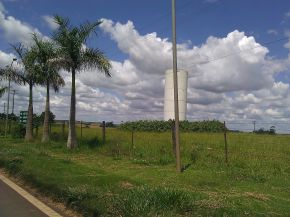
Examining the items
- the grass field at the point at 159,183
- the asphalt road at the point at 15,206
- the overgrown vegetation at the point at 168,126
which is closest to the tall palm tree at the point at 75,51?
the grass field at the point at 159,183

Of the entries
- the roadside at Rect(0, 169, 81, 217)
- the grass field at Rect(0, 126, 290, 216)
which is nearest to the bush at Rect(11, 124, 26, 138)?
the grass field at Rect(0, 126, 290, 216)

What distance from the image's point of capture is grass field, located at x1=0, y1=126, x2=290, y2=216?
923 cm

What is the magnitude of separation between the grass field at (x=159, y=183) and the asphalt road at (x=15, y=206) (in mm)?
704

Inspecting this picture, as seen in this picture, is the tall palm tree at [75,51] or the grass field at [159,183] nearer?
the grass field at [159,183]

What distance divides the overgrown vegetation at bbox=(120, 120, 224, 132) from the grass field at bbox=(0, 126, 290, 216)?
142 ft

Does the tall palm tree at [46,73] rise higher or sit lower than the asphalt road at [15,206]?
higher

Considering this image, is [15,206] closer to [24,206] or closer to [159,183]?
[24,206]

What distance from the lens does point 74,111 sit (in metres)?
26.8

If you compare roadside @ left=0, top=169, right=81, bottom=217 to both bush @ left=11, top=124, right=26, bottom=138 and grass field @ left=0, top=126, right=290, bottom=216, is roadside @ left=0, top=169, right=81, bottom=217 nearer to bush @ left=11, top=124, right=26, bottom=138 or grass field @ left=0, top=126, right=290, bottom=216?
grass field @ left=0, top=126, right=290, bottom=216

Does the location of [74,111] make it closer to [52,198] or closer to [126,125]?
[52,198]

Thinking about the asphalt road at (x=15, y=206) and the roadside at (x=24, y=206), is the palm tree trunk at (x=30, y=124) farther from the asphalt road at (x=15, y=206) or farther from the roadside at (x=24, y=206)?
the asphalt road at (x=15, y=206)

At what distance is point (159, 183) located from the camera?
45.1 feet

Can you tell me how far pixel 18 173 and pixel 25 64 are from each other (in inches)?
770

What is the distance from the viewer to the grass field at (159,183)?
9.23 meters
